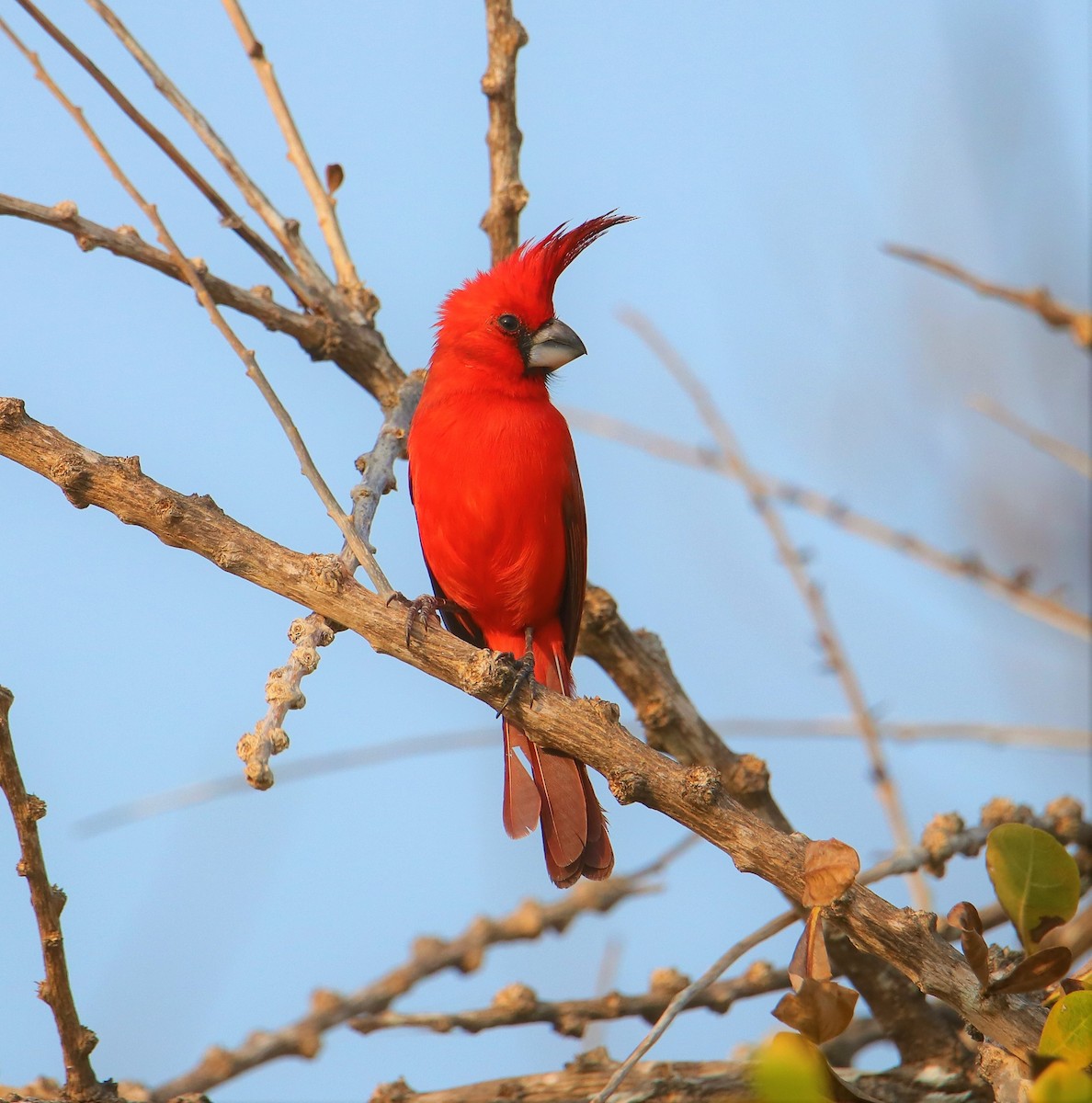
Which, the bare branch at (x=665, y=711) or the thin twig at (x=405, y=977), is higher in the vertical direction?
the bare branch at (x=665, y=711)

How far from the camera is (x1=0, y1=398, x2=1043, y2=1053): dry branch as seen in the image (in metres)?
2.00

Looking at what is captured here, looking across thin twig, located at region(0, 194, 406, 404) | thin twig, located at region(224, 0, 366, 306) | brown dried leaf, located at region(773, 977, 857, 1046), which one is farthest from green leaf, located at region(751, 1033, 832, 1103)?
thin twig, located at region(224, 0, 366, 306)

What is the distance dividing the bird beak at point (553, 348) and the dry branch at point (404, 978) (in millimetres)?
1639

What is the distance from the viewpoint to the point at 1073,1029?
1.68 m

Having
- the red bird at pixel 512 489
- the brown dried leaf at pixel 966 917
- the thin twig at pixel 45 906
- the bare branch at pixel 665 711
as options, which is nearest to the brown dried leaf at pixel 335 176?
the red bird at pixel 512 489

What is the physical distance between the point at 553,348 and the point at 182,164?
1.46m

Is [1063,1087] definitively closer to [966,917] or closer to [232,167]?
[966,917]

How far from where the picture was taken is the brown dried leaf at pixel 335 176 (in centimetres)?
345

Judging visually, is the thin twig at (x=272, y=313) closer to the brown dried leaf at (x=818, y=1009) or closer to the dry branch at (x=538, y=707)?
the dry branch at (x=538, y=707)

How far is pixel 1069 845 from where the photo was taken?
11.3 feet

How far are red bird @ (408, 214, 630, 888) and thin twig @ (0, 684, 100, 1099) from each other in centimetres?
147

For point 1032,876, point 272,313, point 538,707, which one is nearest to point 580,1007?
point 538,707

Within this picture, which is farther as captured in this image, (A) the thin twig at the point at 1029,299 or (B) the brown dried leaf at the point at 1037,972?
(A) the thin twig at the point at 1029,299

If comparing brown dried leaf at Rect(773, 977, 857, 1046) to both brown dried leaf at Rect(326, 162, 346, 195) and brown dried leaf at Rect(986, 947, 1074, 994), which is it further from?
brown dried leaf at Rect(326, 162, 346, 195)
